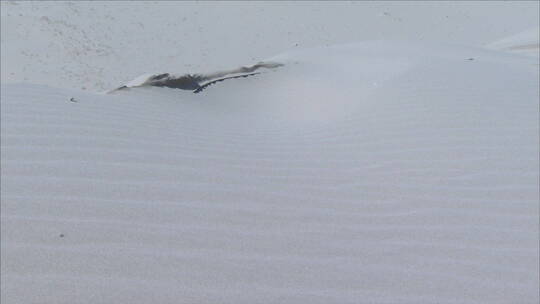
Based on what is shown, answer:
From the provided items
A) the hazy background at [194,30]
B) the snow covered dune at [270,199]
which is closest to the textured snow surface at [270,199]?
the snow covered dune at [270,199]

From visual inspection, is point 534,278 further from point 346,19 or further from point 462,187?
point 346,19

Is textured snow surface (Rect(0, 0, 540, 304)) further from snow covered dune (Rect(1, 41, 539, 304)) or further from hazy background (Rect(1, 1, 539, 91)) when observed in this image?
hazy background (Rect(1, 1, 539, 91))

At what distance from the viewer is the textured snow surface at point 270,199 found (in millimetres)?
2242

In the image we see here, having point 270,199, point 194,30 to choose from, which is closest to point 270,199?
point 270,199

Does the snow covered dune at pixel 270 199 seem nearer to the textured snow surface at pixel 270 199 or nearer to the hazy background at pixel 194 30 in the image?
the textured snow surface at pixel 270 199

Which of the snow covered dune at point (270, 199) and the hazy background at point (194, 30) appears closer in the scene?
the snow covered dune at point (270, 199)

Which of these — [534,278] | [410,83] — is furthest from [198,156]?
[410,83]

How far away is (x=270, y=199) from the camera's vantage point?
2.94 metres

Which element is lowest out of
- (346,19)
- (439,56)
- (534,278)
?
(534,278)

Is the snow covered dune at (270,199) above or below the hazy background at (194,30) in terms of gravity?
below

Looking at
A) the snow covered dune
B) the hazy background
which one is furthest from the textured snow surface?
the hazy background

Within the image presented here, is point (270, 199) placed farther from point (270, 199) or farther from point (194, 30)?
point (194, 30)

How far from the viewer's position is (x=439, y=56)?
614 cm

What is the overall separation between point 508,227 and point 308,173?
1.00 m
